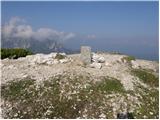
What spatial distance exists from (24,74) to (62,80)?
3.47 metres

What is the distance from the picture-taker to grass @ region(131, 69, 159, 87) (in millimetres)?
25231

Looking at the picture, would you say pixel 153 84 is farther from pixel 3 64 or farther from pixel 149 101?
pixel 3 64

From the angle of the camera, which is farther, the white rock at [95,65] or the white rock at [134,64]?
the white rock at [134,64]

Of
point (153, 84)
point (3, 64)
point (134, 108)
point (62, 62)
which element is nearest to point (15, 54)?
point (3, 64)

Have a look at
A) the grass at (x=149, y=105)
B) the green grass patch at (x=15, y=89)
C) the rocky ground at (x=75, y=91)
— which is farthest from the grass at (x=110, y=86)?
the green grass patch at (x=15, y=89)

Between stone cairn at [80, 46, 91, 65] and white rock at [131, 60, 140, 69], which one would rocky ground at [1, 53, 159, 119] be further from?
white rock at [131, 60, 140, 69]

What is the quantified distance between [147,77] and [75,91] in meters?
7.44

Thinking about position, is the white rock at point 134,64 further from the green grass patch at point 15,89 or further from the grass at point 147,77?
the green grass patch at point 15,89

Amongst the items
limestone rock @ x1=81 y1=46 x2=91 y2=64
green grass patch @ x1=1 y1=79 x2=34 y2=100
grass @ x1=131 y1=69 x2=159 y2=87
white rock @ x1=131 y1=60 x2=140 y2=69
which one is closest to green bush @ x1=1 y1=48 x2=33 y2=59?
limestone rock @ x1=81 y1=46 x2=91 y2=64

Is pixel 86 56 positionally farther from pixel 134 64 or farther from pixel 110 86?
pixel 134 64

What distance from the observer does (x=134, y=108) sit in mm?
19938

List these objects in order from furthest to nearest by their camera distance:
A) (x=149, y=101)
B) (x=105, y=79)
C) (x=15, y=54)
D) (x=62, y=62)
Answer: (x=15, y=54) → (x=62, y=62) → (x=105, y=79) → (x=149, y=101)

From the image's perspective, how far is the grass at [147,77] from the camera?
25.2 m

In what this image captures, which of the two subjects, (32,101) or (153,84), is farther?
(153,84)
